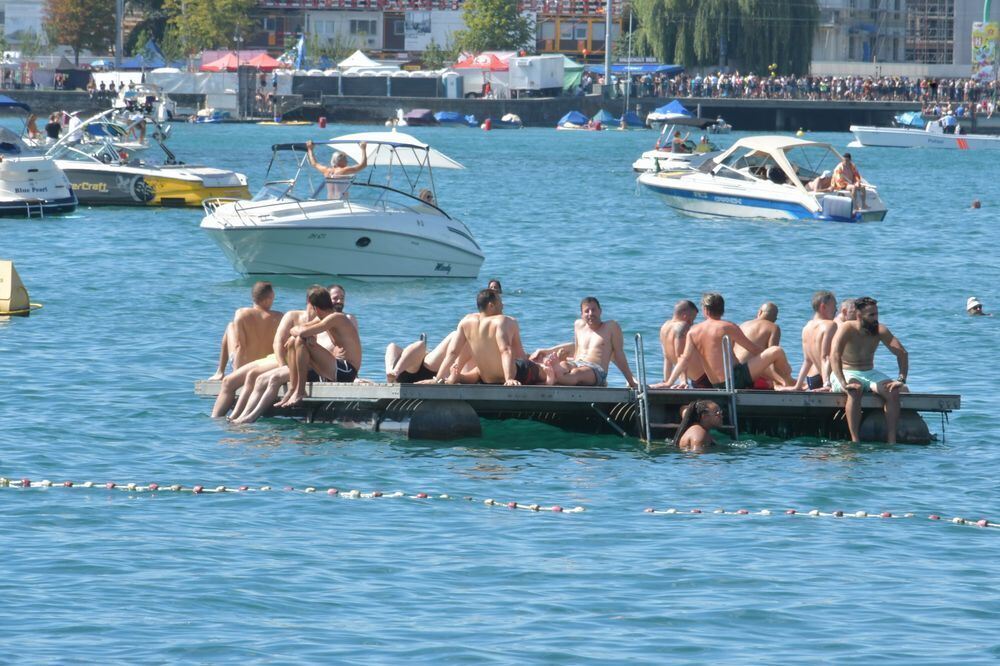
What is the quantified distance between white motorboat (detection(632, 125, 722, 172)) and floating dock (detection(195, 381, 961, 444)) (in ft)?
109

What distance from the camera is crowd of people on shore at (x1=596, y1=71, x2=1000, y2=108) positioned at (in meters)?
108

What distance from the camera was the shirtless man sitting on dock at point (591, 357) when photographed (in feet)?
55.2

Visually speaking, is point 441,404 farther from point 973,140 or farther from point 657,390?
point 973,140

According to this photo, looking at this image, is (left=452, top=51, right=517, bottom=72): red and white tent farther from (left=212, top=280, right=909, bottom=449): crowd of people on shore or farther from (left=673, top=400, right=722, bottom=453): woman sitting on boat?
(left=673, top=400, right=722, bottom=453): woman sitting on boat

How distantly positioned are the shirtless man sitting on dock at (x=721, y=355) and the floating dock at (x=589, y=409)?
373 millimetres

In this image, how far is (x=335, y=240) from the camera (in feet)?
95.2

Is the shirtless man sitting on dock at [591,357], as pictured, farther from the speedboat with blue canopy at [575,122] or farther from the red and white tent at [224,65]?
the red and white tent at [224,65]

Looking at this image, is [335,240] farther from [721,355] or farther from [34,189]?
[721,355]

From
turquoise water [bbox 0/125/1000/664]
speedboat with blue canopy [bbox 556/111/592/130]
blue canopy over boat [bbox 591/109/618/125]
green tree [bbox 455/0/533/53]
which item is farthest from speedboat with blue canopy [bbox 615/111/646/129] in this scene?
turquoise water [bbox 0/125/1000/664]

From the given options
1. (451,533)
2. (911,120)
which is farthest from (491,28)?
(451,533)

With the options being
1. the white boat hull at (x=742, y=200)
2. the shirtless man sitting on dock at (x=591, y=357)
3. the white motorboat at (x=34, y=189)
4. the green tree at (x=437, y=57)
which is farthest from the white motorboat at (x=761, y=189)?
the green tree at (x=437, y=57)

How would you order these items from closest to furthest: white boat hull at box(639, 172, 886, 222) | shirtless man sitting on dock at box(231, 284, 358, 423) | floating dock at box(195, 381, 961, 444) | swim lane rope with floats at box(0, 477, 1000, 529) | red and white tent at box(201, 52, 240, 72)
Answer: swim lane rope with floats at box(0, 477, 1000, 529), floating dock at box(195, 381, 961, 444), shirtless man sitting on dock at box(231, 284, 358, 423), white boat hull at box(639, 172, 886, 222), red and white tent at box(201, 52, 240, 72)

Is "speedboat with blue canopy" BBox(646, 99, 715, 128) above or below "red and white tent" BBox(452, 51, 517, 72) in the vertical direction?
→ below

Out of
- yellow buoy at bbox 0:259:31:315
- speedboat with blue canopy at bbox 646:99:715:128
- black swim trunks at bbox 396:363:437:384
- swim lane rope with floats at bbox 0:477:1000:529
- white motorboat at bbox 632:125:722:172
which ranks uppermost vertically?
speedboat with blue canopy at bbox 646:99:715:128
